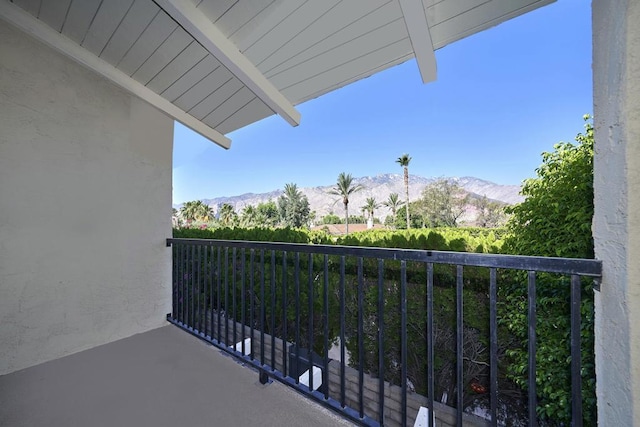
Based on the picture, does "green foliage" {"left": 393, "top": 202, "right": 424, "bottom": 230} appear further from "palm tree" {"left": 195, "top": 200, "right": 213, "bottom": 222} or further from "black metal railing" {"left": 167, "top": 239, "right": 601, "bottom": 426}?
"black metal railing" {"left": 167, "top": 239, "right": 601, "bottom": 426}

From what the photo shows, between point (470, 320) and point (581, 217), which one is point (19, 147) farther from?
point (470, 320)

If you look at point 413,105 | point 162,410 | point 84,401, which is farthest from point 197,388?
point 413,105

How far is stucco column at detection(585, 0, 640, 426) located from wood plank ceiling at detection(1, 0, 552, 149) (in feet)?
3.46

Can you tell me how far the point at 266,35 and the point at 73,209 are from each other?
81.5 inches

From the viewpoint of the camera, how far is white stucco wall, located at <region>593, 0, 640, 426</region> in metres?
0.68

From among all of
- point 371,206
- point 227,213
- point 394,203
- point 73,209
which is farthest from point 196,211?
point 73,209

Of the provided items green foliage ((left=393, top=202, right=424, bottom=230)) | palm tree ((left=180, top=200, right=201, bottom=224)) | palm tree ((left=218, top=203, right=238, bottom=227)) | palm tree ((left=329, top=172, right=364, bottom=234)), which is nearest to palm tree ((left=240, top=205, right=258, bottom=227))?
palm tree ((left=218, top=203, right=238, bottom=227))

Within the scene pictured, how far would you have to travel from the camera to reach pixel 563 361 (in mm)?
2080

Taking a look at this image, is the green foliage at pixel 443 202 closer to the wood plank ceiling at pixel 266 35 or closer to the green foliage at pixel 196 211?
the green foliage at pixel 196 211

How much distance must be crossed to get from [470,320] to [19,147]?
4.20 meters

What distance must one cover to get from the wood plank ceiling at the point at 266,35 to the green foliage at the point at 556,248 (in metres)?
1.25

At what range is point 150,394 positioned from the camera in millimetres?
1673

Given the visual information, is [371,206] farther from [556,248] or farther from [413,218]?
[556,248]

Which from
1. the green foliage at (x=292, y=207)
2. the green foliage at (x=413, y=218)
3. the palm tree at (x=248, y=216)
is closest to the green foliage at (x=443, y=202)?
the green foliage at (x=413, y=218)
